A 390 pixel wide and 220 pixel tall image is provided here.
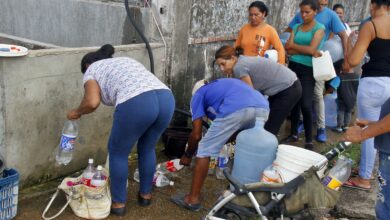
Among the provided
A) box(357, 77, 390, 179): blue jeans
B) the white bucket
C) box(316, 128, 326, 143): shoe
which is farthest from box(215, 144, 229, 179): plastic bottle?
box(316, 128, 326, 143): shoe

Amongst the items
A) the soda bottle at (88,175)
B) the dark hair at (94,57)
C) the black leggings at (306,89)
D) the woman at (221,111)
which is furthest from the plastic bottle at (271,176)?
the black leggings at (306,89)

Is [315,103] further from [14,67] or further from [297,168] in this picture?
[14,67]

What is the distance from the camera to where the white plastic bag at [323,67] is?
5.65m

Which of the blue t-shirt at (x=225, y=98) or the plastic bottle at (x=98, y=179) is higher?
the blue t-shirt at (x=225, y=98)

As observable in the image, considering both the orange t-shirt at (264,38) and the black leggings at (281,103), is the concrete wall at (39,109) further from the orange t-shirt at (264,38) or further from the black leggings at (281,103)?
the black leggings at (281,103)

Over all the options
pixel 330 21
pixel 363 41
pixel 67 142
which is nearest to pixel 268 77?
pixel 363 41

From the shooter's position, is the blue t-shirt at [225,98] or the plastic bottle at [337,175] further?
the blue t-shirt at [225,98]

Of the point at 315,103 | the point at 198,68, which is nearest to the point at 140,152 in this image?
the point at 198,68

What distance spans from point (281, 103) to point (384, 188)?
6.88 feet

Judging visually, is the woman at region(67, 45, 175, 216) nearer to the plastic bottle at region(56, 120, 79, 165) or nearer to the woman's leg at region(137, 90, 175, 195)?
the woman's leg at region(137, 90, 175, 195)

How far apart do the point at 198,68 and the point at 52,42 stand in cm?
239

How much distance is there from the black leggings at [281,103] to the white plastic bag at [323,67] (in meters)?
0.76

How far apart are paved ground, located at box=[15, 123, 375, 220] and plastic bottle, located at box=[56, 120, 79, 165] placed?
290mm

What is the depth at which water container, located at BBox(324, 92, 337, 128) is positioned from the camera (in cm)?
715
